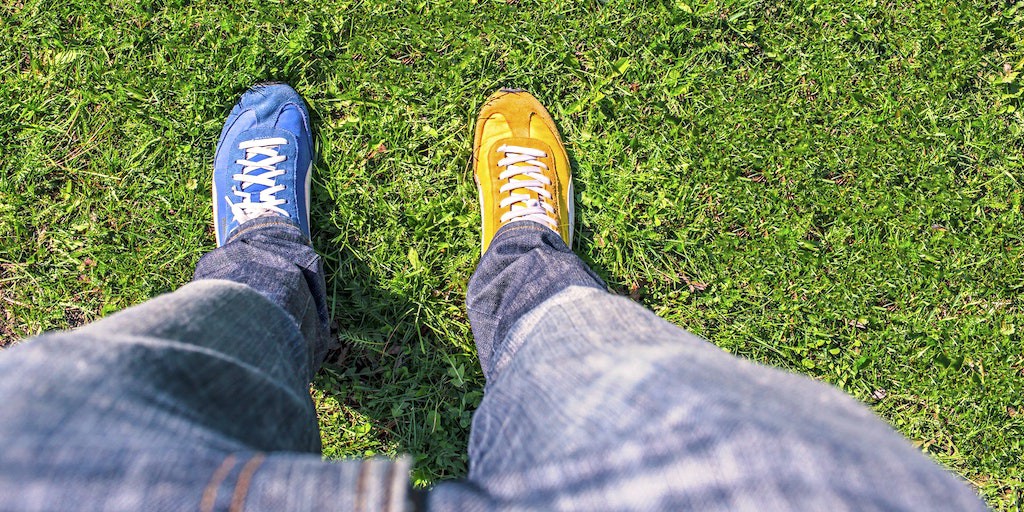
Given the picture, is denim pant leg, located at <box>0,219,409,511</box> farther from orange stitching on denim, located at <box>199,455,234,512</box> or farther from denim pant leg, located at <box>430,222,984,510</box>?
denim pant leg, located at <box>430,222,984,510</box>

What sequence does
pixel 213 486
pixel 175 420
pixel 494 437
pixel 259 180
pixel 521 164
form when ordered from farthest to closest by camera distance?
pixel 521 164, pixel 259 180, pixel 494 437, pixel 175 420, pixel 213 486

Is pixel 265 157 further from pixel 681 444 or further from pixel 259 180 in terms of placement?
pixel 681 444

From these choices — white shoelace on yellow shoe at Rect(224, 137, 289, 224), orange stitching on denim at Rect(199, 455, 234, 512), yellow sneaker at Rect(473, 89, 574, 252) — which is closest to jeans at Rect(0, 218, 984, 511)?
orange stitching on denim at Rect(199, 455, 234, 512)

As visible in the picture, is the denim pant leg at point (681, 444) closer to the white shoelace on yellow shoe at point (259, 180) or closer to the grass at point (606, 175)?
the grass at point (606, 175)

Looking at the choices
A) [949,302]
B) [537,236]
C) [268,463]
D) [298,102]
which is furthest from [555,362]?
[949,302]

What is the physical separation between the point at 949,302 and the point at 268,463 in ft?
9.24

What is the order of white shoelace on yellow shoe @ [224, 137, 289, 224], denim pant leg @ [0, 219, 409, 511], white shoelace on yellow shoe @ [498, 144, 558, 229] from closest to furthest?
denim pant leg @ [0, 219, 409, 511] < white shoelace on yellow shoe @ [224, 137, 289, 224] < white shoelace on yellow shoe @ [498, 144, 558, 229]

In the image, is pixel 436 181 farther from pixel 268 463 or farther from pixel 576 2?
pixel 268 463

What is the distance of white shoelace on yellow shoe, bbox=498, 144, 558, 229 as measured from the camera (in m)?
2.46

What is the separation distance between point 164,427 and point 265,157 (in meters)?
1.73

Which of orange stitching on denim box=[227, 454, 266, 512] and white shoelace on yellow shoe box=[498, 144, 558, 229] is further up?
orange stitching on denim box=[227, 454, 266, 512]

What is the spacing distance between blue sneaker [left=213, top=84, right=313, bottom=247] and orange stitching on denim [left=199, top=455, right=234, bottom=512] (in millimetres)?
1558

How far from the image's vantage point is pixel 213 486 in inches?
34.6

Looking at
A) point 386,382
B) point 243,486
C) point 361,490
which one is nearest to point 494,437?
point 361,490
